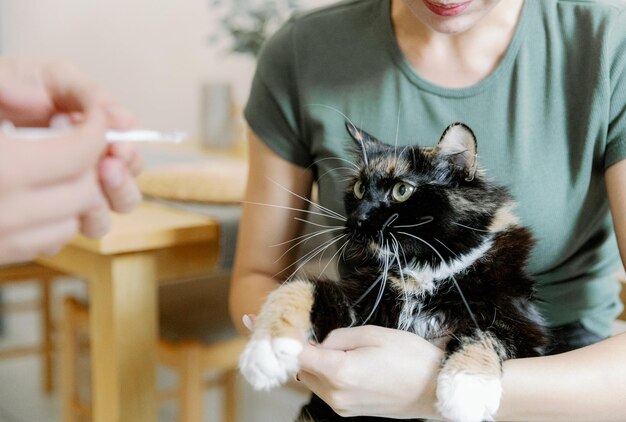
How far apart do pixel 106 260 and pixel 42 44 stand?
269cm

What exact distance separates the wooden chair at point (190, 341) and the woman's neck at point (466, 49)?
2.43 feet

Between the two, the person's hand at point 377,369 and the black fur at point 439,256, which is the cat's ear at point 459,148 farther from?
the person's hand at point 377,369

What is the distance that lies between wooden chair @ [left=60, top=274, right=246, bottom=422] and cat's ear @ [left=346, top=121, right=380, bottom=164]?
685mm

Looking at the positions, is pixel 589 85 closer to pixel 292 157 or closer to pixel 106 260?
pixel 292 157

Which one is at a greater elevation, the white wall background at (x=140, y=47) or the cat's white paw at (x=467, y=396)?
the white wall background at (x=140, y=47)

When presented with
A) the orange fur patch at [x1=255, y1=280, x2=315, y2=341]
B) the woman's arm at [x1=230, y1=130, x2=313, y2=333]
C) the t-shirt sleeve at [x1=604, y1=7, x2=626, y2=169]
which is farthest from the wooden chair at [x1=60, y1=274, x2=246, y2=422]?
the t-shirt sleeve at [x1=604, y1=7, x2=626, y2=169]

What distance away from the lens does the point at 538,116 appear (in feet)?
2.93

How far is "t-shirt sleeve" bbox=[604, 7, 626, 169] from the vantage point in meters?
0.86

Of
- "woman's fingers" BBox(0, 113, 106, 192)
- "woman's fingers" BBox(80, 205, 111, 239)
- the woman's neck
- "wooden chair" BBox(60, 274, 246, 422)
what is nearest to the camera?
"woman's fingers" BBox(0, 113, 106, 192)

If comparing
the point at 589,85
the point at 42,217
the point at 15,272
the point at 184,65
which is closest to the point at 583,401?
the point at 589,85

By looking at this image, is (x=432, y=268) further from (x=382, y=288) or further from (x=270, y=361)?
(x=270, y=361)

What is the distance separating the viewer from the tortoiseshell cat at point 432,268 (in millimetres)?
759

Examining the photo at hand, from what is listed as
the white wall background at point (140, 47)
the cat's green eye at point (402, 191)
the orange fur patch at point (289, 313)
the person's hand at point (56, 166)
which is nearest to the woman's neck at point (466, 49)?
the cat's green eye at point (402, 191)

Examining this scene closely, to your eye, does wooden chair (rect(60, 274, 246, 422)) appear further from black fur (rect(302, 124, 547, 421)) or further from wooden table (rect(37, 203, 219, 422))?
black fur (rect(302, 124, 547, 421))
